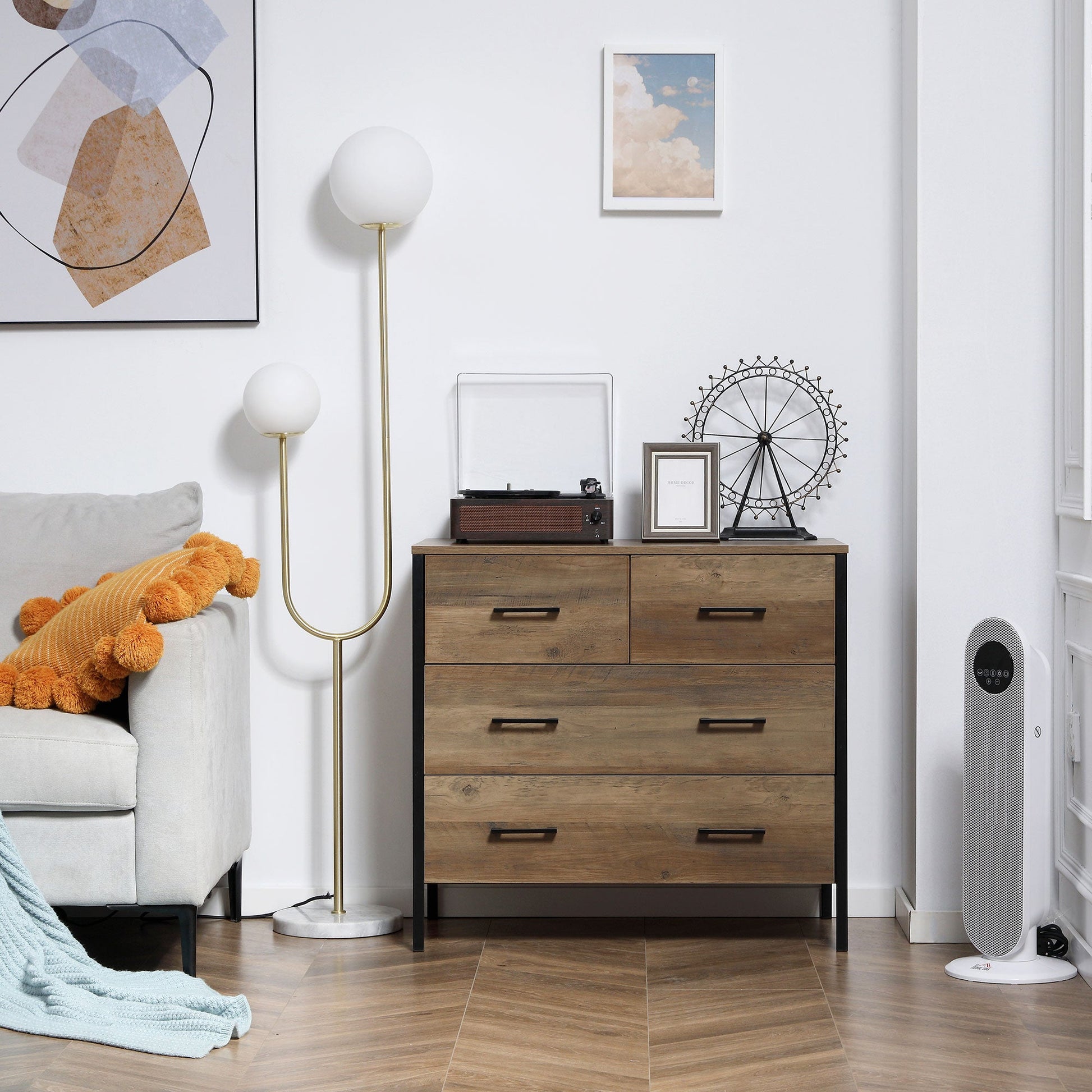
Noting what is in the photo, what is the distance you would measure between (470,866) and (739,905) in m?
0.69

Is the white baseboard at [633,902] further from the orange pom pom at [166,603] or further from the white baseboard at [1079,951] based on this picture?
the orange pom pom at [166,603]

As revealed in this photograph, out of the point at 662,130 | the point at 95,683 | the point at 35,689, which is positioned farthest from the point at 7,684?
the point at 662,130

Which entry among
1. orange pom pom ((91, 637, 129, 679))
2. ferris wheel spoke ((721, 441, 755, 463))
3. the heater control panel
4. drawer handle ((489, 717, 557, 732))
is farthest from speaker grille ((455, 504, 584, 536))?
the heater control panel

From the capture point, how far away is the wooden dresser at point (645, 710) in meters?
2.35

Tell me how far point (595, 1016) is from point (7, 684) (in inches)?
49.1

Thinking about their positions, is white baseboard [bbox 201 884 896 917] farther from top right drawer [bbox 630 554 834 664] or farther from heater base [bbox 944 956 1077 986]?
top right drawer [bbox 630 554 834 664]

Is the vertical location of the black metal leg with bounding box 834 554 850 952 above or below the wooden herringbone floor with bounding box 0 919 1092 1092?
above

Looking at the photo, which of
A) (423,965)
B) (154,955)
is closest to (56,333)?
(154,955)

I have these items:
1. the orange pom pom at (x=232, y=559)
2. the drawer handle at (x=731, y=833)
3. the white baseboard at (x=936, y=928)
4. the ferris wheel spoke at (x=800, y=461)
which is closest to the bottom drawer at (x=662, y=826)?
the drawer handle at (x=731, y=833)

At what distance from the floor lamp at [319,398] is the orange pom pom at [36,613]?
47 centimetres

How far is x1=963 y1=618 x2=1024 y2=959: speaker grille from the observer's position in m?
2.23

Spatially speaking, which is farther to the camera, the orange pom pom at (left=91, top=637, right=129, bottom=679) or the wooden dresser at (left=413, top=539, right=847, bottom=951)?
the wooden dresser at (left=413, top=539, right=847, bottom=951)

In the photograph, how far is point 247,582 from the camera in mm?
2428

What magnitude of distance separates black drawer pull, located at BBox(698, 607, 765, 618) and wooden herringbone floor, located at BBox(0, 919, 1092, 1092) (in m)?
0.70
